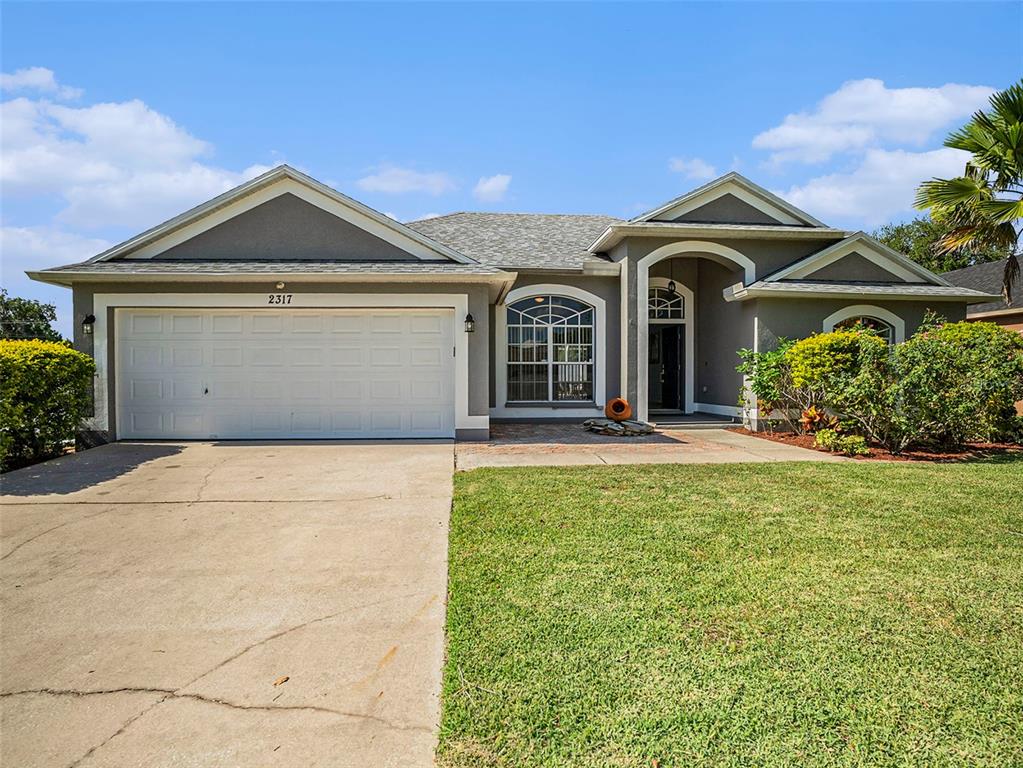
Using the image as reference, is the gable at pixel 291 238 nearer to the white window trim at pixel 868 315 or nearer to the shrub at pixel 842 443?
the shrub at pixel 842 443

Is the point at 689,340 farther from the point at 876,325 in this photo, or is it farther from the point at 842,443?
the point at 842,443

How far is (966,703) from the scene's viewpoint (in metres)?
2.49

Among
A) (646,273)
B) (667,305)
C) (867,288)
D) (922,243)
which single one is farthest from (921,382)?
(922,243)

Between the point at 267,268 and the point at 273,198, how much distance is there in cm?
160

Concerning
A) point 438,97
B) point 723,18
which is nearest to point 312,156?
point 438,97

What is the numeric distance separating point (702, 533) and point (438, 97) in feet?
31.6

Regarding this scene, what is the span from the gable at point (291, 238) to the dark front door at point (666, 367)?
8.29 meters

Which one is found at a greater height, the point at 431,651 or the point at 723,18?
the point at 723,18

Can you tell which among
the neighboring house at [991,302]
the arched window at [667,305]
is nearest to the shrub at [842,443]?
Answer: the arched window at [667,305]

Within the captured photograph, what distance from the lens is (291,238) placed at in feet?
35.4

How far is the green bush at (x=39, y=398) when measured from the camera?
7742 mm

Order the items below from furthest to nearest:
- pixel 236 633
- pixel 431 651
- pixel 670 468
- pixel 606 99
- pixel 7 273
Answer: pixel 606 99 → pixel 7 273 → pixel 670 468 → pixel 236 633 → pixel 431 651

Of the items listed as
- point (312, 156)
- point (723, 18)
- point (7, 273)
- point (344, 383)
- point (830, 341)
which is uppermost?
point (723, 18)

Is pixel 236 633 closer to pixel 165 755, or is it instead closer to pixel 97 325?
pixel 165 755
